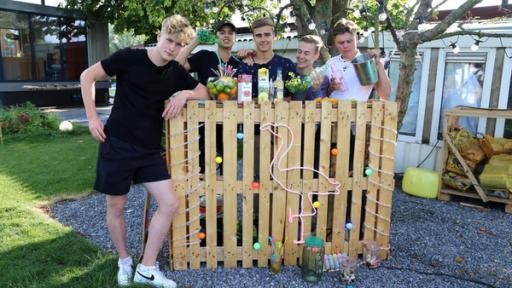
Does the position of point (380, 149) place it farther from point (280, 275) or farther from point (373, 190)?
point (280, 275)

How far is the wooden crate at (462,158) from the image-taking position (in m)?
4.79

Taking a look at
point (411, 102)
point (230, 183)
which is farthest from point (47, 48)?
point (230, 183)

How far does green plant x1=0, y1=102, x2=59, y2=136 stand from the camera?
30.3ft

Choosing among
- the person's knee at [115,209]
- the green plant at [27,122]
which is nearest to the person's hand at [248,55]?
the person's knee at [115,209]

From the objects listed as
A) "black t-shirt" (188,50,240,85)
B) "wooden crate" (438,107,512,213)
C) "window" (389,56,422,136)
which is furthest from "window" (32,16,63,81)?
"wooden crate" (438,107,512,213)

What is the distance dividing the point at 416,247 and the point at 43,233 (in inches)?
131

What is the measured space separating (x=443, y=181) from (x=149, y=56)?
4.01 m

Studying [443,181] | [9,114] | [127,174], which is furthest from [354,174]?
[9,114]

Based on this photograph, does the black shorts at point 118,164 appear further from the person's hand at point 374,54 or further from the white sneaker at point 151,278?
the person's hand at point 374,54

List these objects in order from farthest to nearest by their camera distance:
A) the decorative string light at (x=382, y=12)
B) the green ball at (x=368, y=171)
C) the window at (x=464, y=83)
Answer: the window at (x=464, y=83)
the decorative string light at (x=382, y=12)
the green ball at (x=368, y=171)

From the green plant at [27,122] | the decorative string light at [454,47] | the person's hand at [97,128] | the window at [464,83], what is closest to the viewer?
the person's hand at [97,128]

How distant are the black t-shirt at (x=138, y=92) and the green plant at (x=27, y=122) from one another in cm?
772

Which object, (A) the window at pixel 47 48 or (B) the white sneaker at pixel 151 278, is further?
(A) the window at pixel 47 48

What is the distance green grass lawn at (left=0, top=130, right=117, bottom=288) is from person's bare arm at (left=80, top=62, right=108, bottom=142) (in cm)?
106
